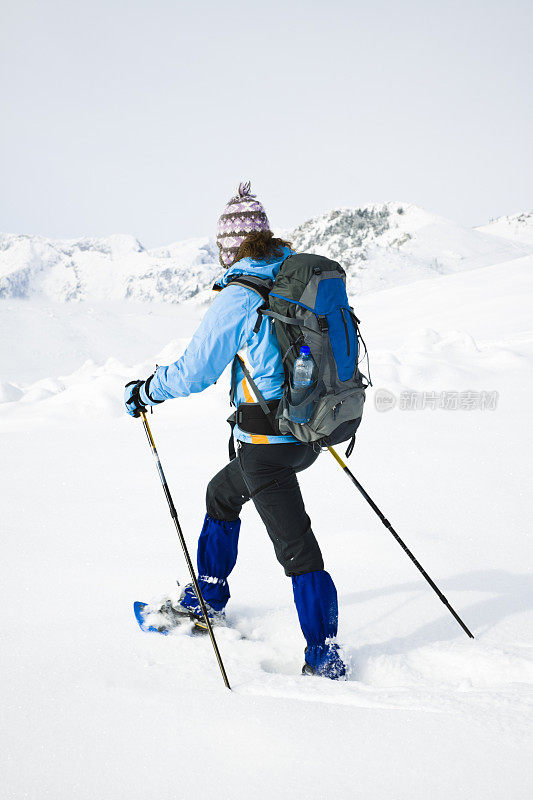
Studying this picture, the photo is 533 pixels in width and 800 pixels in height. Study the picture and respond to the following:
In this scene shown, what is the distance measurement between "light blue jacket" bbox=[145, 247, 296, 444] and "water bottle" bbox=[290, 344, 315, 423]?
0.33 ft

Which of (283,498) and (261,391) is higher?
(261,391)

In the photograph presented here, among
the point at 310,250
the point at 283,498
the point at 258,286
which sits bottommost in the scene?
the point at 310,250

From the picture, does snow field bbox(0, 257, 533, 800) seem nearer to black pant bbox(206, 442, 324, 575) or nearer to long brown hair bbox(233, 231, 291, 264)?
black pant bbox(206, 442, 324, 575)

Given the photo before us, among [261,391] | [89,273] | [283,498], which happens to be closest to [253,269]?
[261,391]

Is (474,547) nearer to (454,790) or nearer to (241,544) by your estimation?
(241,544)

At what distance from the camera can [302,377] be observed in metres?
1.96

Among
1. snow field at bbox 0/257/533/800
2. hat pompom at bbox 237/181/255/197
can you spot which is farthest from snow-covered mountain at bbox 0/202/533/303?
hat pompom at bbox 237/181/255/197

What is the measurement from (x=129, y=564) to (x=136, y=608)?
0.71 m

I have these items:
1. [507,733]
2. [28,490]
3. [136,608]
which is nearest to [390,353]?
[28,490]

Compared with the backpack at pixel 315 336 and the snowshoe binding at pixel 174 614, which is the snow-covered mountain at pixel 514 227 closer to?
the backpack at pixel 315 336

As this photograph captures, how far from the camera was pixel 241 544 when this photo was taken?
344 cm

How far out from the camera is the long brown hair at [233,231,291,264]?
2193mm

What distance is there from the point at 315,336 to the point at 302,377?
162mm

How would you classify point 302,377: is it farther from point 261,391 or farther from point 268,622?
point 268,622
